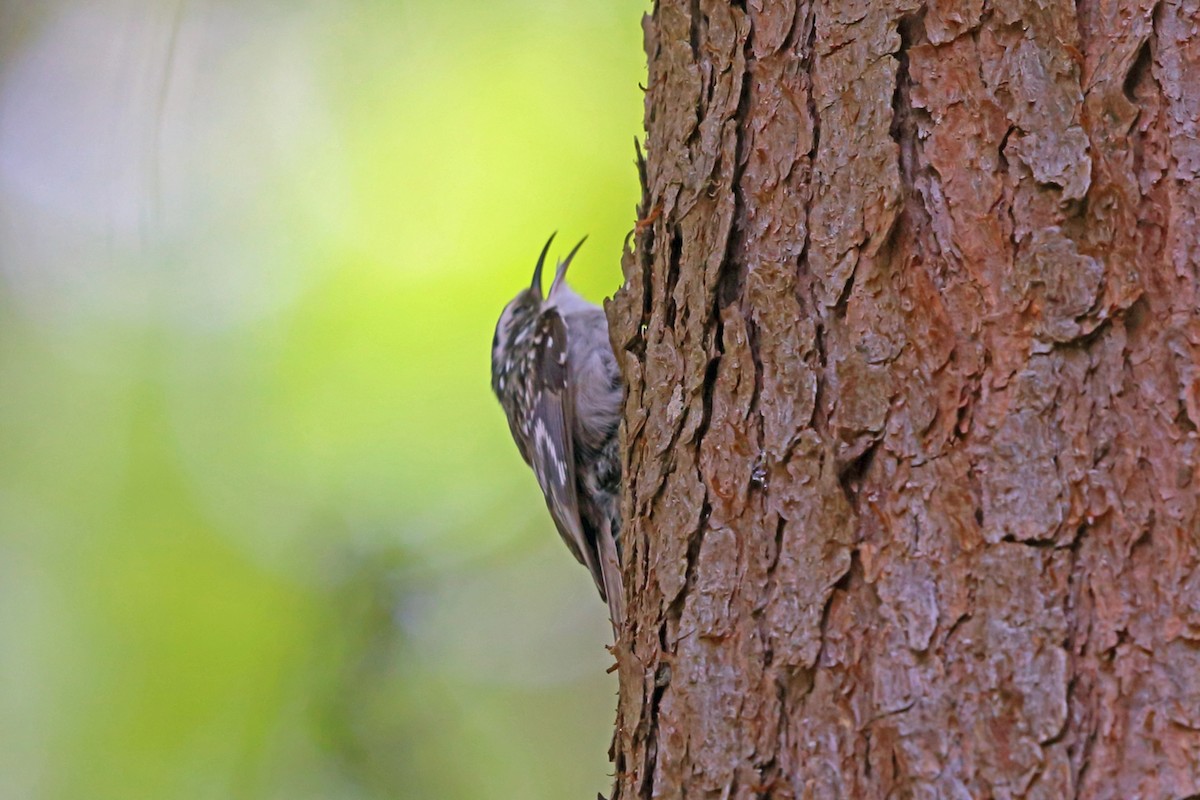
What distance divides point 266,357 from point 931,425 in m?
3.53

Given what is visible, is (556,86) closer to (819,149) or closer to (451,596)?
(451,596)

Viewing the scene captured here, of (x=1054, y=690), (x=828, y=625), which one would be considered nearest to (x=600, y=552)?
(x=828, y=625)

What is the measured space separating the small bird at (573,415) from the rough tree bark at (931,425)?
1005 millimetres

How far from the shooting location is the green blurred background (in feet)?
13.3

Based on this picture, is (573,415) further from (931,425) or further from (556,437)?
(931,425)

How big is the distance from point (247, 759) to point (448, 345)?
6.28 feet

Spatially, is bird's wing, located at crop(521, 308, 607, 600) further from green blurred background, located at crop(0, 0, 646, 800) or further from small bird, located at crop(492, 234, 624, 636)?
green blurred background, located at crop(0, 0, 646, 800)

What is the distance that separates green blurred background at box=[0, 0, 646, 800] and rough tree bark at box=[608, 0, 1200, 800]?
7.33 ft

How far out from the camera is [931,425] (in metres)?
1.33


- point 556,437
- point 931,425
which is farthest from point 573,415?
point 931,425

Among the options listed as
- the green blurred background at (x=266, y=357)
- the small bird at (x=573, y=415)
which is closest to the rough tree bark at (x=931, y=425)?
the small bird at (x=573, y=415)

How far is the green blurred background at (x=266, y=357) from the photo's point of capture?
4.06 metres

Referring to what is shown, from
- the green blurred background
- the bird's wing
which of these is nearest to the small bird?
the bird's wing

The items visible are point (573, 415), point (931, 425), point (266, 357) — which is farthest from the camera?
point (266, 357)
